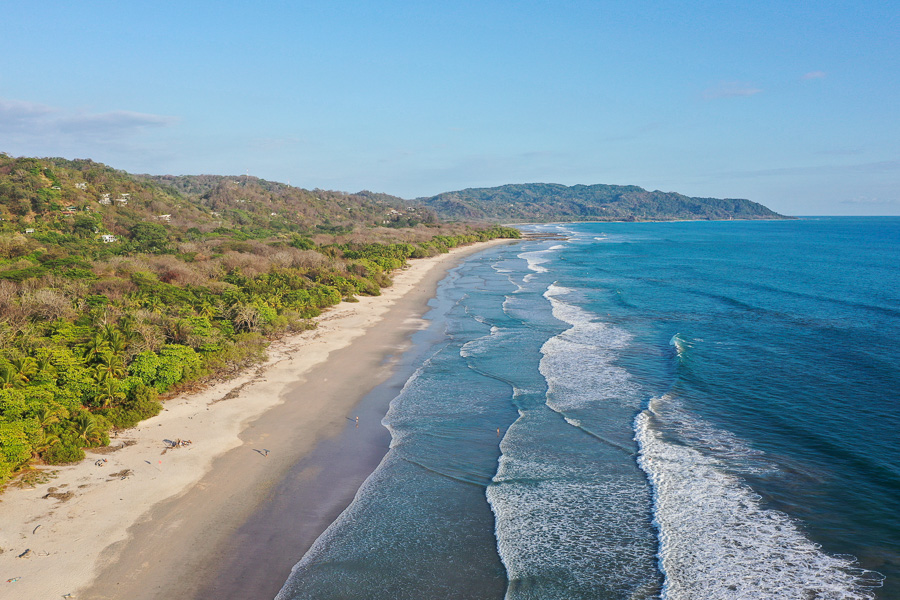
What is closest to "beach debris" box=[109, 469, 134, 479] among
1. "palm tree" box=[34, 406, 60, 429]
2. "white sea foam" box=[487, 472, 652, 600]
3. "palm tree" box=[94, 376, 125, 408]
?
"palm tree" box=[34, 406, 60, 429]

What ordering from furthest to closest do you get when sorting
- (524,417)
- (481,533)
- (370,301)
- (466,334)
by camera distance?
1. (370,301)
2. (466,334)
3. (524,417)
4. (481,533)

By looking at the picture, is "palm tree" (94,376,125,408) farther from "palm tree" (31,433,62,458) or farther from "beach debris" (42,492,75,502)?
"beach debris" (42,492,75,502)

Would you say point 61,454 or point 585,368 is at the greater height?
point 61,454

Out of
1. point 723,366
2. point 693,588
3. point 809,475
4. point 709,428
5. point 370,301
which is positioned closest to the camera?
point 693,588

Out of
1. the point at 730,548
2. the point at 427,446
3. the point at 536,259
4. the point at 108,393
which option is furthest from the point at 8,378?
the point at 536,259

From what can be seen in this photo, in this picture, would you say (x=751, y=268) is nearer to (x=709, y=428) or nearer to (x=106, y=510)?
(x=709, y=428)

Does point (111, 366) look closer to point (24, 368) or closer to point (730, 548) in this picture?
point (24, 368)

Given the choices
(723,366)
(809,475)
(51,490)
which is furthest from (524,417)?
(51,490)
